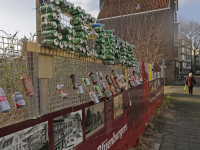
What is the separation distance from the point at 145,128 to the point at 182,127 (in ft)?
4.54

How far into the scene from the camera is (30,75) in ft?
5.62

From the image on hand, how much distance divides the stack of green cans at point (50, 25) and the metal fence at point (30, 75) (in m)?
0.21

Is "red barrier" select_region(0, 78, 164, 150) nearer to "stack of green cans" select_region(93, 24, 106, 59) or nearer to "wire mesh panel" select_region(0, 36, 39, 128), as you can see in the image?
"wire mesh panel" select_region(0, 36, 39, 128)

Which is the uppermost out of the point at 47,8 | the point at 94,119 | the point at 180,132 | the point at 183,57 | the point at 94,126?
the point at 183,57

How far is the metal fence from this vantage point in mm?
1484

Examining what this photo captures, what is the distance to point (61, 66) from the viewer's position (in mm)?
2189

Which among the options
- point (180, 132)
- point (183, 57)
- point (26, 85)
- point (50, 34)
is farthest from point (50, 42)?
point (183, 57)

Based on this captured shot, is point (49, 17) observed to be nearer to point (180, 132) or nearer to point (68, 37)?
point (68, 37)

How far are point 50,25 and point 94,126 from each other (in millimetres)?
1531

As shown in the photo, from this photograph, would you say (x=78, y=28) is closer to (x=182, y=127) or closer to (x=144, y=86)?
(x=144, y=86)

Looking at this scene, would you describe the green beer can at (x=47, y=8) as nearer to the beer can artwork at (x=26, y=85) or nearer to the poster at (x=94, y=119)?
the beer can artwork at (x=26, y=85)

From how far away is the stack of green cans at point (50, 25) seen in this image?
173 centimetres

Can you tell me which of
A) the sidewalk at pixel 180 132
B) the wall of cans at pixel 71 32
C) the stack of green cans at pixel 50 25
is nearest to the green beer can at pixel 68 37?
the wall of cans at pixel 71 32

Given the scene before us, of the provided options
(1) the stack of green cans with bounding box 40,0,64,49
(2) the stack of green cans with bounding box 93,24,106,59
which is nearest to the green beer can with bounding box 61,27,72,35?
(1) the stack of green cans with bounding box 40,0,64,49
